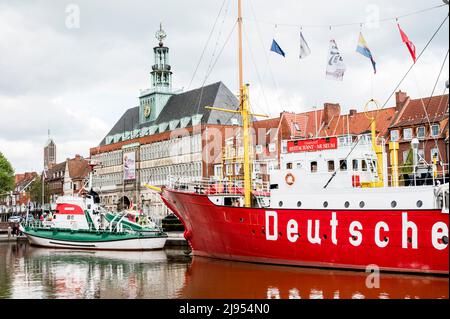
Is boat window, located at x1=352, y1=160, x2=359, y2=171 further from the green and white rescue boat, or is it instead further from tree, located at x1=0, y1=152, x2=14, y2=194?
tree, located at x1=0, y1=152, x2=14, y2=194

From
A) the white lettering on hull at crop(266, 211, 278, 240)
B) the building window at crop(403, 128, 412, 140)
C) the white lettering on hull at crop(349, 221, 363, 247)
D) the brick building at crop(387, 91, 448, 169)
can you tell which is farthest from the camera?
the building window at crop(403, 128, 412, 140)

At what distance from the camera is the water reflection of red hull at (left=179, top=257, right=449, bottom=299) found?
73.6 ft

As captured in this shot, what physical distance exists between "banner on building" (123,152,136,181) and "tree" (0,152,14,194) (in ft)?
55.3

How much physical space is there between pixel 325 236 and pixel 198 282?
599 cm

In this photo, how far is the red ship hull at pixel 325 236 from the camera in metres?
24.9

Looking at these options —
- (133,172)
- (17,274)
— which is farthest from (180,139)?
(17,274)

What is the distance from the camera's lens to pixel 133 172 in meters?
78.8

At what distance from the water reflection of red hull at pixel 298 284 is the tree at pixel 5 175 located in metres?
60.5

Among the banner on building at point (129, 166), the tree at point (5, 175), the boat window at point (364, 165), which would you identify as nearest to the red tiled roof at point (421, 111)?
the boat window at point (364, 165)

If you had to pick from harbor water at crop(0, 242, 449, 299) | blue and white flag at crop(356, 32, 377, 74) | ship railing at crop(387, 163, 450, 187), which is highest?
blue and white flag at crop(356, 32, 377, 74)

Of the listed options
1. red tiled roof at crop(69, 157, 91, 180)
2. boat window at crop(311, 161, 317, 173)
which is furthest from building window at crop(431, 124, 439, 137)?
red tiled roof at crop(69, 157, 91, 180)
